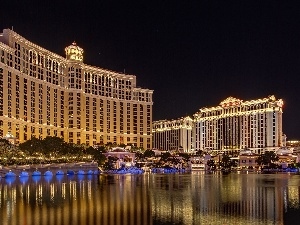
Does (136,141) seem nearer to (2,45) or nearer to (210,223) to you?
(2,45)

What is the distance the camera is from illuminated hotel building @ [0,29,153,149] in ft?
367

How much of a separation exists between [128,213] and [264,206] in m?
11.0

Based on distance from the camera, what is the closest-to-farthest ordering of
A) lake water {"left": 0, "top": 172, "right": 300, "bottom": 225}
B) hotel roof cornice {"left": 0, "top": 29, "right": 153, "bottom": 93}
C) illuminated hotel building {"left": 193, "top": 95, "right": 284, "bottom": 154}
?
lake water {"left": 0, "top": 172, "right": 300, "bottom": 225}
hotel roof cornice {"left": 0, "top": 29, "right": 153, "bottom": 93}
illuminated hotel building {"left": 193, "top": 95, "right": 284, "bottom": 154}

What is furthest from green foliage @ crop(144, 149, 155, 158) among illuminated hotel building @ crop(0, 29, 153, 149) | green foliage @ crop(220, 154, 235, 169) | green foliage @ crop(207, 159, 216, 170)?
green foliage @ crop(220, 154, 235, 169)

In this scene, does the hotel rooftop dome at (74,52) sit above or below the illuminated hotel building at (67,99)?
above

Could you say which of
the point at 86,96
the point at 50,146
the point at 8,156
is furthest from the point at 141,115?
the point at 8,156

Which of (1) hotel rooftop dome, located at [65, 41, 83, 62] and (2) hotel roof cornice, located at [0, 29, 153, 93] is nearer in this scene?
(2) hotel roof cornice, located at [0, 29, 153, 93]

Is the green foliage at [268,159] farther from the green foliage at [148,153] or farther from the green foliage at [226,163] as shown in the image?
the green foliage at [148,153]

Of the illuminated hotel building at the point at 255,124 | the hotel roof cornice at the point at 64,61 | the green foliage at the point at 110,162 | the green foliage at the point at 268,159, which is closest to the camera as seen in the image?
the hotel roof cornice at the point at 64,61

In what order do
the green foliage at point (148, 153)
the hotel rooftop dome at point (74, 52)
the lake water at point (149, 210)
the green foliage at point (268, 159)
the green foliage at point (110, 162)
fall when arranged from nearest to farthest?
1. the lake water at point (149, 210)
2. the green foliage at point (110, 162)
3. the hotel rooftop dome at point (74, 52)
4. the green foliage at point (148, 153)
5. the green foliage at point (268, 159)

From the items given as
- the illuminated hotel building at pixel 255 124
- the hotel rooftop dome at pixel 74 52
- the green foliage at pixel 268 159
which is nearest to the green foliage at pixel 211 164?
the illuminated hotel building at pixel 255 124

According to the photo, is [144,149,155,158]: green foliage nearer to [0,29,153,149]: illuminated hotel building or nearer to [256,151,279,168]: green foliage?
[0,29,153,149]: illuminated hotel building

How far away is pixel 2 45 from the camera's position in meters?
107

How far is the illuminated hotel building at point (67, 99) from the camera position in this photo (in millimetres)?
111750
